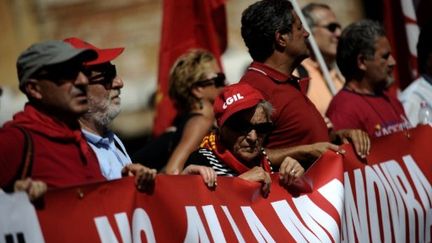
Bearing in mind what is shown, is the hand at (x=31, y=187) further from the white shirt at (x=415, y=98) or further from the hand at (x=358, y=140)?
the white shirt at (x=415, y=98)

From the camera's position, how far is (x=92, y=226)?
5.66 m

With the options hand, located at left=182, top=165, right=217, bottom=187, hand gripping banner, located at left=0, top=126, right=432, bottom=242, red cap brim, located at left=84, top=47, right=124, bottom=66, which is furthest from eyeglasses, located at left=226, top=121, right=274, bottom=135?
red cap brim, located at left=84, top=47, right=124, bottom=66

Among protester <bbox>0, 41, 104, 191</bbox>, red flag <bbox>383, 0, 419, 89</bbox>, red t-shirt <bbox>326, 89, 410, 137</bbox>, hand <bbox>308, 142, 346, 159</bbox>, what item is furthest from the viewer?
red flag <bbox>383, 0, 419, 89</bbox>

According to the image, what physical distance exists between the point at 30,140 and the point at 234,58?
27.0ft

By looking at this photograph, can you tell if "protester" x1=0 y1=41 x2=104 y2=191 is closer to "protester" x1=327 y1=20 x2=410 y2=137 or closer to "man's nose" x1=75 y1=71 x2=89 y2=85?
"man's nose" x1=75 y1=71 x2=89 y2=85

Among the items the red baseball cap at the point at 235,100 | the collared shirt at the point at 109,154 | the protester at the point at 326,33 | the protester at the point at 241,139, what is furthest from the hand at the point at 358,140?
the protester at the point at 326,33

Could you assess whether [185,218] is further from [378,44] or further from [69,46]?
[378,44]

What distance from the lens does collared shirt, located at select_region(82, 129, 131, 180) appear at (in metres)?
6.26

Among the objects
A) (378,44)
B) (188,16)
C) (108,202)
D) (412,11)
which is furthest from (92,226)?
(412,11)

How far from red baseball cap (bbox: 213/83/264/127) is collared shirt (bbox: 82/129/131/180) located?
50cm

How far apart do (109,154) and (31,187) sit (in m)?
1.13

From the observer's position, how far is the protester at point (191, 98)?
8398 millimetres

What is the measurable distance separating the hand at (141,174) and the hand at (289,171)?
943 millimetres

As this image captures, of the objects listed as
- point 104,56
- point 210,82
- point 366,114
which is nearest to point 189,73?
point 210,82
